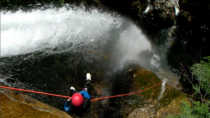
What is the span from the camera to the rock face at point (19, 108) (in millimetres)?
3776

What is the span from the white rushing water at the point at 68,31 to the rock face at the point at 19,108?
124 inches

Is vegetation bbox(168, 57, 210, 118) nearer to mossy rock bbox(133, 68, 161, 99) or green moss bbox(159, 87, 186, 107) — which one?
green moss bbox(159, 87, 186, 107)

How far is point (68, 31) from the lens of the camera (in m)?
8.51

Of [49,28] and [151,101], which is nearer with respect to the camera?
[151,101]

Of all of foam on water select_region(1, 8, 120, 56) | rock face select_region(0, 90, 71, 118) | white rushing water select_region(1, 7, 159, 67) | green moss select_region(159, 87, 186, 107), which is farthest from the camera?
white rushing water select_region(1, 7, 159, 67)

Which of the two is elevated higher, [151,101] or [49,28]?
[49,28]

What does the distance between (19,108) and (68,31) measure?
5241mm

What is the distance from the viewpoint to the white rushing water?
7418 mm

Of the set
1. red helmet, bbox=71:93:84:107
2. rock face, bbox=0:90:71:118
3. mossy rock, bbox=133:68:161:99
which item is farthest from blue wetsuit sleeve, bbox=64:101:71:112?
mossy rock, bbox=133:68:161:99

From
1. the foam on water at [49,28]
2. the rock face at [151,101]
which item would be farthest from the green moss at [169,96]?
the foam on water at [49,28]

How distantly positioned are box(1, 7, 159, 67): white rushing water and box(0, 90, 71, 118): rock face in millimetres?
3144

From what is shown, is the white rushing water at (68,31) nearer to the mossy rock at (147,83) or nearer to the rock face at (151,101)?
the mossy rock at (147,83)

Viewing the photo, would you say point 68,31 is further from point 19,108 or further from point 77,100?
point 19,108

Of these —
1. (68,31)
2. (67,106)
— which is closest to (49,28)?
(68,31)
